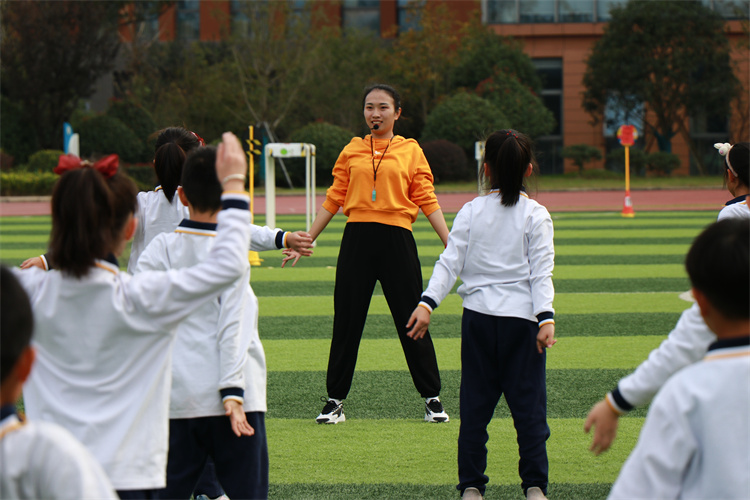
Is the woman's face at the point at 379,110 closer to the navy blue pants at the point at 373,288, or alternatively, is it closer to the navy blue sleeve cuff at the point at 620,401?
the navy blue pants at the point at 373,288

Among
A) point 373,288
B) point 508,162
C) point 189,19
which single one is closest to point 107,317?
point 508,162

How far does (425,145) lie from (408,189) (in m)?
29.9

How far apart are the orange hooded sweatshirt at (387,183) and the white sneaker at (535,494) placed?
6.25 ft

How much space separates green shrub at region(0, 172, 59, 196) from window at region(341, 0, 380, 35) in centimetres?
2323

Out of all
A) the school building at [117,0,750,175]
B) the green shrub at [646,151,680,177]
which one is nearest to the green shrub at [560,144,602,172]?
the green shrub at [646,151,680,177]

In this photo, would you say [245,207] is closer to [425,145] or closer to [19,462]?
[19,462]

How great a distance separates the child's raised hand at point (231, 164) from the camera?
2465 mm

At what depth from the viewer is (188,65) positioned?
1544 inches

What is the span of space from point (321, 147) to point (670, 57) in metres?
16.8

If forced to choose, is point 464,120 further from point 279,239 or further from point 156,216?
point 279,239

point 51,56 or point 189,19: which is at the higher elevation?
Result: point 189,19

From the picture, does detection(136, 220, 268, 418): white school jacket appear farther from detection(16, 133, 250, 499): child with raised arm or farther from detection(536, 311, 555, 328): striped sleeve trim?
detection(536, 311, 555, 328): striped sleeve trim

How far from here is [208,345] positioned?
305 centimetres

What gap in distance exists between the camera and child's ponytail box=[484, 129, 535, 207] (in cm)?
399
